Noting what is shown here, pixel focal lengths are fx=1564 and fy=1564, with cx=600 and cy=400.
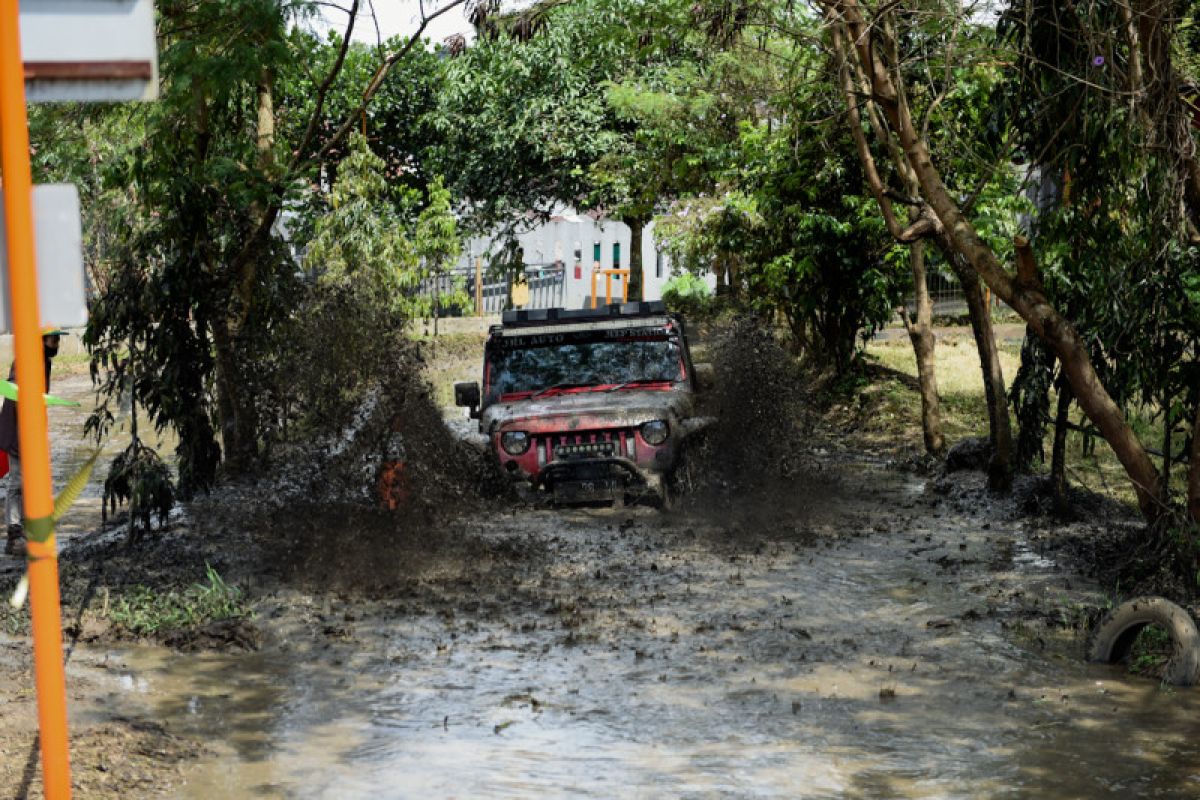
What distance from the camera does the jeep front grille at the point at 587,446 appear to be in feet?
40.7

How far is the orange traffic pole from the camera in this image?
4.13 metres

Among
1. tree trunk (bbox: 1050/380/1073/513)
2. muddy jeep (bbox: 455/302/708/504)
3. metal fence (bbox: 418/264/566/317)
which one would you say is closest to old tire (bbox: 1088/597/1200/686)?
tree trunk (bbox: 1050/380/1073/513)

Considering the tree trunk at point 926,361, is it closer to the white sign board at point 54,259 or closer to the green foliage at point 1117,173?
the green foliage at point 1117,173

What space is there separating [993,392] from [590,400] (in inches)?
143

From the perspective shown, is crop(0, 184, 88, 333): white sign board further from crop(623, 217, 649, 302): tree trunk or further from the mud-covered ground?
crop(623, 217, 649, 302): tree trunk

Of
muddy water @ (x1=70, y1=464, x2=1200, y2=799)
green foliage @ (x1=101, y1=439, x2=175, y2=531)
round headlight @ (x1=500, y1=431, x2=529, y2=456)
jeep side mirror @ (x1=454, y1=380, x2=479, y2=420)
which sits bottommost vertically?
muddy water @ (x1=70, y1=464, x2=1200, y2=799)

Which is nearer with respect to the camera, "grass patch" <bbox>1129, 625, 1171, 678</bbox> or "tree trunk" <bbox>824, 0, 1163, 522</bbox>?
"grass patch" <bbox>1129, 625, 1171, 678</bbox>

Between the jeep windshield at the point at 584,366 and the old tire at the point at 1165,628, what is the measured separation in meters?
5.49

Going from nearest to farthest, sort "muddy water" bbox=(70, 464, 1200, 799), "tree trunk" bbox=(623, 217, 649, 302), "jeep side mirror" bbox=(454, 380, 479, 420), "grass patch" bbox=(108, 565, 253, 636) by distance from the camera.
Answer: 1. "muddy water" bbox=(70, 464, 1200, 799)
2. "grass patch" bbox=(108, 565, 253, 636)
3. "jeep side mirror" bbox=(454, 380, 479, 420)
4. "tree trunk" bbox=(623, 217, 649, 302)

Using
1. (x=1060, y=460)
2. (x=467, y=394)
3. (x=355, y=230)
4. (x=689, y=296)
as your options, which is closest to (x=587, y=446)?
(x=467, y=394)

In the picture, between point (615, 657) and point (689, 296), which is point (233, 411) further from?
point (689, 296)

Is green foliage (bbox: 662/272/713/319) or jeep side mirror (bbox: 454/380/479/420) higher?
green foliage (bbox: 662/272/713/319)

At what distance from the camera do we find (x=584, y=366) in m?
13.4

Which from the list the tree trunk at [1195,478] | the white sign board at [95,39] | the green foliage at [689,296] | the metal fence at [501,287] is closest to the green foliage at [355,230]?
the metal fence at [501,287]
